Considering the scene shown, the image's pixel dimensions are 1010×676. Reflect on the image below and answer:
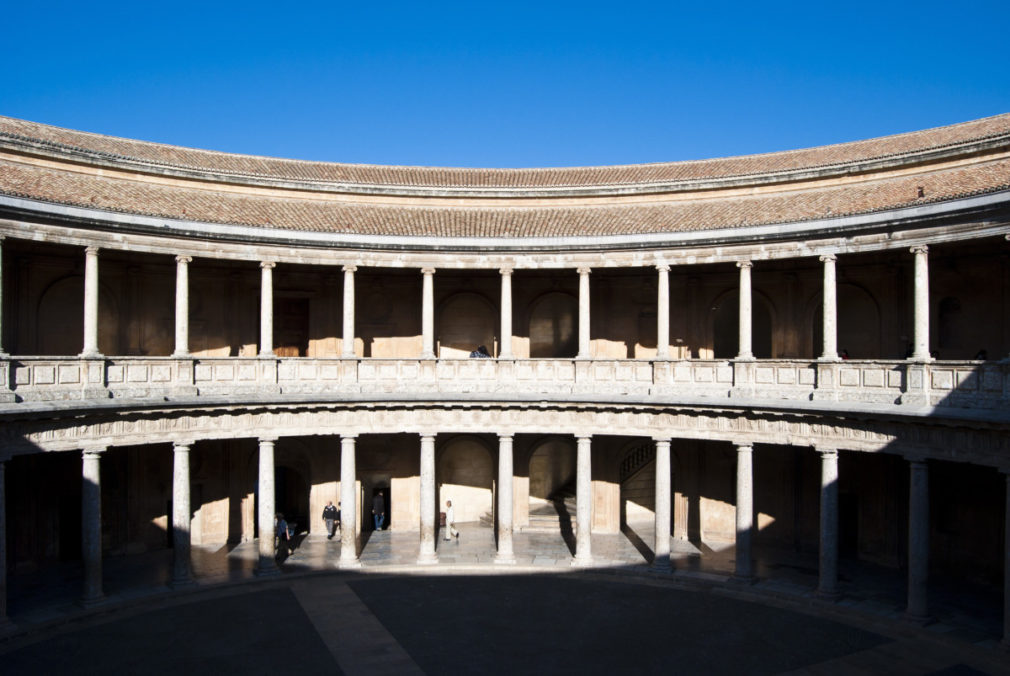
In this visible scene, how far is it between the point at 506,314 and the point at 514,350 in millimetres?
4454

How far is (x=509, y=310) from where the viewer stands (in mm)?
26344

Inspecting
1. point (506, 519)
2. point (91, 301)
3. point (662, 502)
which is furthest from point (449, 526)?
point (91, 301)

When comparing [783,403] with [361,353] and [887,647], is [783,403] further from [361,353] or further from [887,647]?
[361,353]

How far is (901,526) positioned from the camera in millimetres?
25734

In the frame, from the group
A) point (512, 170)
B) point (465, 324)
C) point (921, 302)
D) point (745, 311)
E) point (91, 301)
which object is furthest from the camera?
point (512, 170)

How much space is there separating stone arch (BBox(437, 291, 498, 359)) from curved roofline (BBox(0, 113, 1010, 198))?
13.4 feet

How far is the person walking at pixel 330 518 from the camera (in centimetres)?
2905

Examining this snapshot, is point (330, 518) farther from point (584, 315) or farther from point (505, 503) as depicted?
point (584, 315)

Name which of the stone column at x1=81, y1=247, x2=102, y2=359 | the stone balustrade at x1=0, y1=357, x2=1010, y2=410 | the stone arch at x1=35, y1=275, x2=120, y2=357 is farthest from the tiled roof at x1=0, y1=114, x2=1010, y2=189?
the stone balustrade at x1=0, y1=357, x2=1010, y2=410

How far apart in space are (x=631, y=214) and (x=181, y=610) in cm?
1884

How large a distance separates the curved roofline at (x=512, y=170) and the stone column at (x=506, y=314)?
4929mm

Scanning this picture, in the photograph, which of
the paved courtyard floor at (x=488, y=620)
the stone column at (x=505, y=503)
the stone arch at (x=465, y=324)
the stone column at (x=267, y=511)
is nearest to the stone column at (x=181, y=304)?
the stone column at (x=267, y=511)

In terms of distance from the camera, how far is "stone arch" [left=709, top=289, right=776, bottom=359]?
1131 inches

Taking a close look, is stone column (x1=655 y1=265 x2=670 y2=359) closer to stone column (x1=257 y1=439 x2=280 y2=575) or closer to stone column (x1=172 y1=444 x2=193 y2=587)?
stone column (x1=257 y1=439 x2=280 y2=575)
